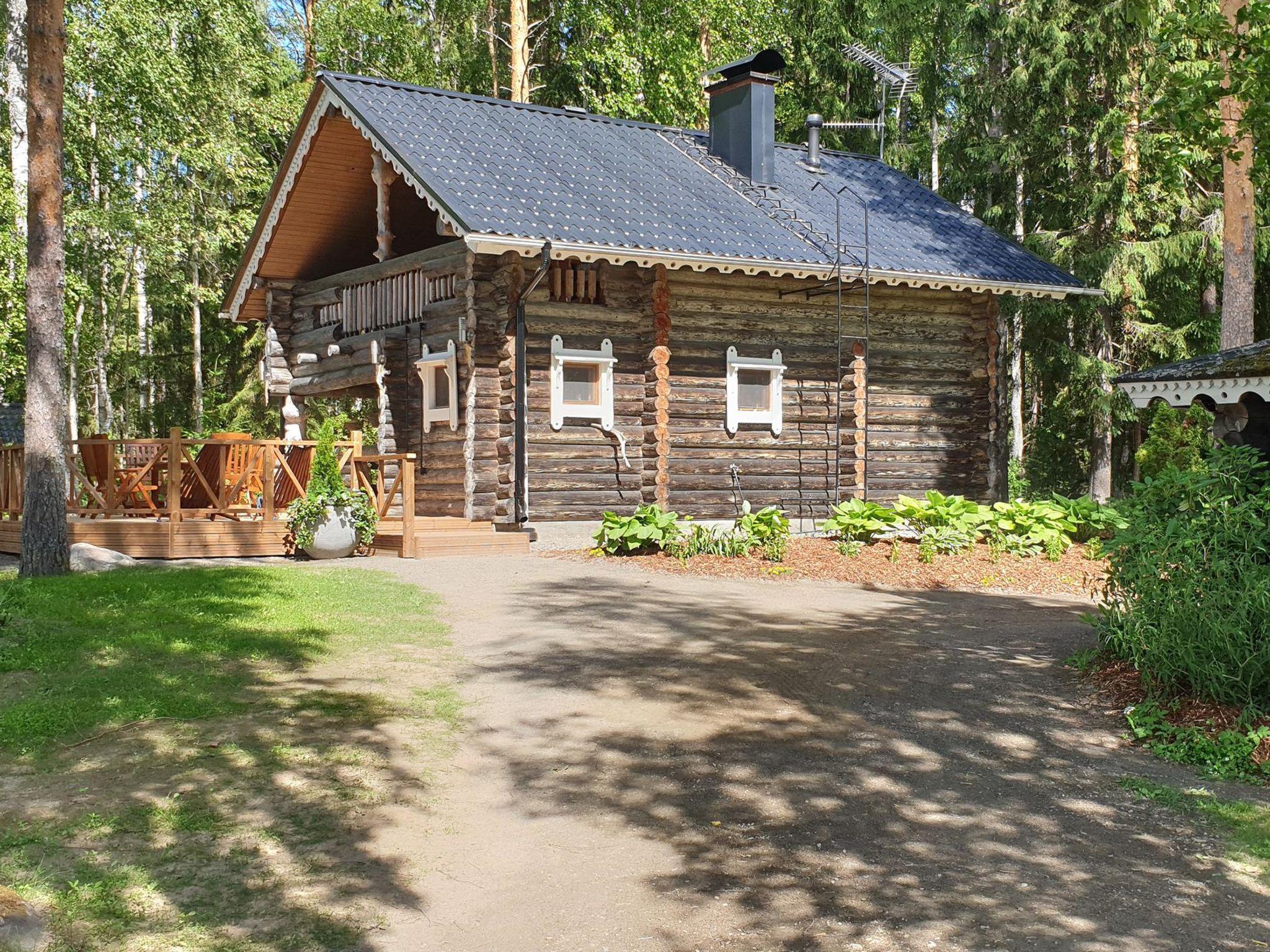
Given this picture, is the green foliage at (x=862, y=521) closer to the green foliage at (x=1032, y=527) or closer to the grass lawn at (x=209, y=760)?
the green foliage at (x=1032, y=527)

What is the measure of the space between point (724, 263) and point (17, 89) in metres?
15.4

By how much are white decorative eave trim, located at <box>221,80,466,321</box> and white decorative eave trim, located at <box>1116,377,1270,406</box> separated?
8971 mm

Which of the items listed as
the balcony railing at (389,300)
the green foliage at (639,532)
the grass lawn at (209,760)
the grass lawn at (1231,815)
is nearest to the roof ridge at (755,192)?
the balcony railing at (389,300)

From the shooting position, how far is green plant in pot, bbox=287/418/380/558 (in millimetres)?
15242

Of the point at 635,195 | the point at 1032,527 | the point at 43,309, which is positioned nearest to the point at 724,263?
the point at 635,195

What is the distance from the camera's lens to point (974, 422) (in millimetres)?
21219

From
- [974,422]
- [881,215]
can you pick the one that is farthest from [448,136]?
[974,422]

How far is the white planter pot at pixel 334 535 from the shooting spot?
15.3 m

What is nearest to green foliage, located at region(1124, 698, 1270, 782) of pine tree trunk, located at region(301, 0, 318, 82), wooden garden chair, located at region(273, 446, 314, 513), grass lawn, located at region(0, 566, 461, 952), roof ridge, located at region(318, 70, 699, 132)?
grass lawn, located at region(0, 566, 461, 952)

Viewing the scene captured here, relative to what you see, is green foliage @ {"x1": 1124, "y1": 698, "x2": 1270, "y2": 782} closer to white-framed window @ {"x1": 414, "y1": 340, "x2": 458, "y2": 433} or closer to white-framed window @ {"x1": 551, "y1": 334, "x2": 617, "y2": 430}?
white-framed window @ {"x1": 551, "y1": 334, "x2": 617, "y2": 430}

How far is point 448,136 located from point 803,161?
8093 mm

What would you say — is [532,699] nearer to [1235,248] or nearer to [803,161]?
[1235,248]

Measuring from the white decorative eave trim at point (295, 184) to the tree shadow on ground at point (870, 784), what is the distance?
796 cm

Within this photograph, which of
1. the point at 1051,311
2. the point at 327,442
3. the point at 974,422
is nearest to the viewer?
the point at 327,442
